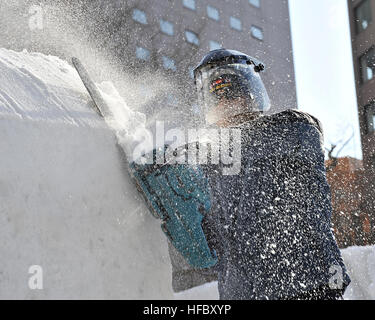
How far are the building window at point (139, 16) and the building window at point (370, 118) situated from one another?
10.2m

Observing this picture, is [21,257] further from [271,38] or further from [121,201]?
[271,38]

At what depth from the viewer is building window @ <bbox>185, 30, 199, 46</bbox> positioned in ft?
55.0

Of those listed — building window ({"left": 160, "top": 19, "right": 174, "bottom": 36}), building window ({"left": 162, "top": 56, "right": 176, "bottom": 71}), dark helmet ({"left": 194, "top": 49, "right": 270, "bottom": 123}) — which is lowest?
dark helmet ({"left": 194, "top": 49, "right": 270, "bottom": 123})

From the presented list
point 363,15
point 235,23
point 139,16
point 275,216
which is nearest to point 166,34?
point 139,16

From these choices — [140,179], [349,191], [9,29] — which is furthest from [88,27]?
[349,191]

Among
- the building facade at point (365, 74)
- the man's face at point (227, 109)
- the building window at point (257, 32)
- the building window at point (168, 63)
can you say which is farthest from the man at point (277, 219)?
the building window at point (257, 32)

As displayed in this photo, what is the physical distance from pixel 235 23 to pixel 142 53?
7809 millimetres

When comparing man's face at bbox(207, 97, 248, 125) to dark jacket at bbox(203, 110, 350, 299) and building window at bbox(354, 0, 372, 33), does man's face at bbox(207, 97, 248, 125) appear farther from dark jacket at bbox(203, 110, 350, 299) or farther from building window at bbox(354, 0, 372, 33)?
building window at bbox(354, 0, 372, 33)

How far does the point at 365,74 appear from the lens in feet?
62.0

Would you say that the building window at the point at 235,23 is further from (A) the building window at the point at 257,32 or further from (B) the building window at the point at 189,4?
(B) the building window at the point at 189,4

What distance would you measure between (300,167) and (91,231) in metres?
1.00

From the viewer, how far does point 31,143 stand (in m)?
1.64

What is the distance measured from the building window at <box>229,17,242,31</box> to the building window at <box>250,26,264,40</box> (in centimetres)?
78

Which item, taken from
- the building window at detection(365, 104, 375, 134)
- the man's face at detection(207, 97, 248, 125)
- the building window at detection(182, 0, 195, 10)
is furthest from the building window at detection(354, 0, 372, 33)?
the man's face at detection(207, 97, 248, 125)
